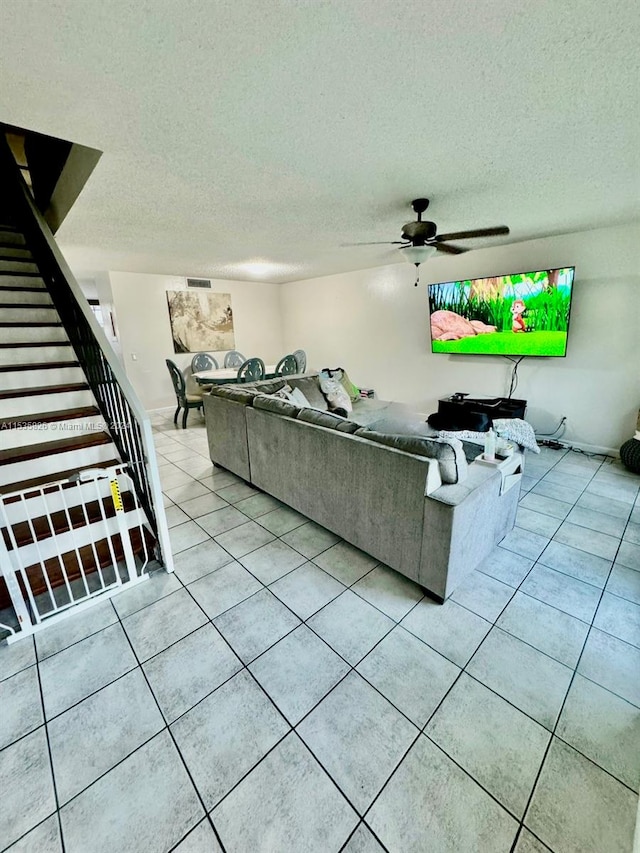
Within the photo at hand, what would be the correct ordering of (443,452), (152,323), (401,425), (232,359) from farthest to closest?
(232,359) < (152,323) < (401,425) < (443,452)

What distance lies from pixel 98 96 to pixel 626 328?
4638 mm

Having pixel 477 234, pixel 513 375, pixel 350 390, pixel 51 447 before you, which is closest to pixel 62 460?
pixel 51 447

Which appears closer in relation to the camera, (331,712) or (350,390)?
(331,712)

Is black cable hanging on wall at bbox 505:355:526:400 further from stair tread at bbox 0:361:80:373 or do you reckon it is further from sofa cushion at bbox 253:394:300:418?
stair tread at bbox 0:361:80:373

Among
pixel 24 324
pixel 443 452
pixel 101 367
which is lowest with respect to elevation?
pixel 443 452

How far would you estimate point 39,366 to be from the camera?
2.72 m

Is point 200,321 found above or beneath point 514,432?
above

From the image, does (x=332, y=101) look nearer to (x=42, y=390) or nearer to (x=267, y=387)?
(x=267, y=387)

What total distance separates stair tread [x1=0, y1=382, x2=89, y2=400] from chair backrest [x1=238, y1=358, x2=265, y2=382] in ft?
8.17

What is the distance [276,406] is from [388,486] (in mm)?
1181

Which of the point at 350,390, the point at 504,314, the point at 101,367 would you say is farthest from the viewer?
the point at 350,390

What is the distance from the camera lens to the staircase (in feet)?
6.14

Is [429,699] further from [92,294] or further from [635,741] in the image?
[92,294]

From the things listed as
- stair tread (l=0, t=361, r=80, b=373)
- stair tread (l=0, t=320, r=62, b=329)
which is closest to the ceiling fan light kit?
stair tread (l=0, t=361, r=80, b=373)
